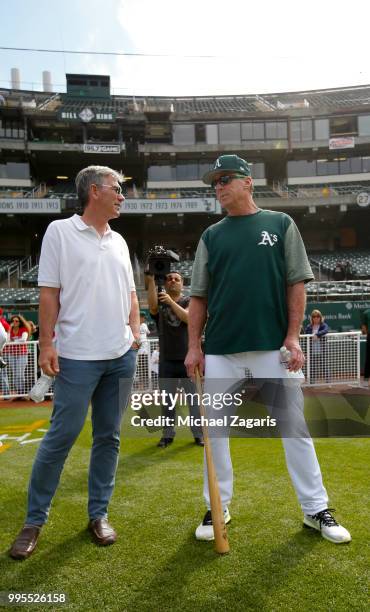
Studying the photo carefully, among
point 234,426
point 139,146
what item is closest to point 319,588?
point 234,426

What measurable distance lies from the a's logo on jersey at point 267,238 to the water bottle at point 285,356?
1.92 feet

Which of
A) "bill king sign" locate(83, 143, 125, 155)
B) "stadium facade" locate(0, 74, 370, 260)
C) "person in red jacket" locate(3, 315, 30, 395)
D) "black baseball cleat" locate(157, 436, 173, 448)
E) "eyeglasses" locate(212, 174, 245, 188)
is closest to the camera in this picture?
"eyeglasses" locate(212, 174, 245, 188)

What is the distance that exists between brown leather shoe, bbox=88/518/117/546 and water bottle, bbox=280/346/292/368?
53.3 inches

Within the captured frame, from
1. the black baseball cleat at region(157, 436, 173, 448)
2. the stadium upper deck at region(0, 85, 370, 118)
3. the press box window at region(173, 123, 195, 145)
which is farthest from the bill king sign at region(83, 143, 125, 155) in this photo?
the black baseball cleat at region(157, 436, 173, 448)

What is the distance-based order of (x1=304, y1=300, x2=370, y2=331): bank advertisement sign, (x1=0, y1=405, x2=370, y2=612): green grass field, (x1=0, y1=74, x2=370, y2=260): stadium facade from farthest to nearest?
(x1=0, y1=74, x2=370, y2=260): stadium facade → (x1=304, y1=300, x2=370, y2=331): bank advertisement sign → (x1=0, y1=405, x2=370, y2=612): green grass field

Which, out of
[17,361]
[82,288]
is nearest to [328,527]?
[82,288]

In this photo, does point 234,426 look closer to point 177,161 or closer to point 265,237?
point 265,237

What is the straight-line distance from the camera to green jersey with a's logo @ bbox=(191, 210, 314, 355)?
2.60 meters

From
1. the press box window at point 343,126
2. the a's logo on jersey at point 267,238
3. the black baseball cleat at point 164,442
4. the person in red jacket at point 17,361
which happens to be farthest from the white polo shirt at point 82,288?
the press box window at point 343,126

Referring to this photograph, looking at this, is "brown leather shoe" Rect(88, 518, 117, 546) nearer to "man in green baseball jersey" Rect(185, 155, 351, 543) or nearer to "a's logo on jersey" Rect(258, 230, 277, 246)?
"man in green baseball jersey" Rect(185, 155, 351, 543)

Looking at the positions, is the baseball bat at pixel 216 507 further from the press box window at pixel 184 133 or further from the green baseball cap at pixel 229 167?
the press box window at pixel 184 133

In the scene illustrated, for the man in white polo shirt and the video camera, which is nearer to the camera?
the man in white polo shirt

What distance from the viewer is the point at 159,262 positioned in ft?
13.5

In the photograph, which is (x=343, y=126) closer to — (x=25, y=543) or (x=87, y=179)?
(x=87, y=179)
